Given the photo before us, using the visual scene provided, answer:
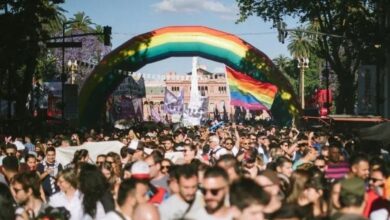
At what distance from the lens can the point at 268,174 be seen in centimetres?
835

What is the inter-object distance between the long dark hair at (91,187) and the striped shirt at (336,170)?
3597mm

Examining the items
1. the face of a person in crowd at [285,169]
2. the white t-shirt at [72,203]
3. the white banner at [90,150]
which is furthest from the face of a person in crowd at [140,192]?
the white banner at [90,150]

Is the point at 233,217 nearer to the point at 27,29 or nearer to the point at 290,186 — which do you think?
the point at 290,186

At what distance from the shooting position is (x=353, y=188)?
7078mm

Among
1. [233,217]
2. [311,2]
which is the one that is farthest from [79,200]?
[311,2]

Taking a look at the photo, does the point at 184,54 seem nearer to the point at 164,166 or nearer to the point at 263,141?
the point at 263,141

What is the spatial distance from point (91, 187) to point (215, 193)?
2.31 m

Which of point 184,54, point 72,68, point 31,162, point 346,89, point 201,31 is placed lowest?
point 31,162

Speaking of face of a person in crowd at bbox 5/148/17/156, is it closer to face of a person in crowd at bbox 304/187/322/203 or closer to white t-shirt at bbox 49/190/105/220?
white t-shirt at bbox 49/190/105/220

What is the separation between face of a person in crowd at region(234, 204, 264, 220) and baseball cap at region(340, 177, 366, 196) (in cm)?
102

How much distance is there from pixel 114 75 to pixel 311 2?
10147 millimetres

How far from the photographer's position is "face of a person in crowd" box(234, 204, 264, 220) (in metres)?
6.33

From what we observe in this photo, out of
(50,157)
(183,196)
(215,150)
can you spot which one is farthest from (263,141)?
(183,196)

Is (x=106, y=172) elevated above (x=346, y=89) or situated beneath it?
situated beneath
